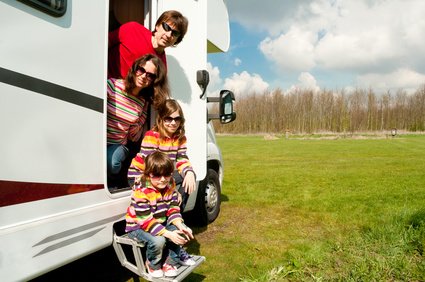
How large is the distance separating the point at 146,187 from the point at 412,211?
12.6 ft

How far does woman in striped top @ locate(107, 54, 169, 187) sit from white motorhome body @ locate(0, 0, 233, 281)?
400mm

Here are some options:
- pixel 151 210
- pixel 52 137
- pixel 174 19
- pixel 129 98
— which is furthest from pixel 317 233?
pixel 52 137

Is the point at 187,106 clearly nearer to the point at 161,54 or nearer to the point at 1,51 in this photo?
the point at 161,54

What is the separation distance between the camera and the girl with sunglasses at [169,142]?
2859 millimetres

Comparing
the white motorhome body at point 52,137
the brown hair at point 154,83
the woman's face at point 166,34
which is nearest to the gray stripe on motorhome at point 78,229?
the white motorhome body at point 52,137

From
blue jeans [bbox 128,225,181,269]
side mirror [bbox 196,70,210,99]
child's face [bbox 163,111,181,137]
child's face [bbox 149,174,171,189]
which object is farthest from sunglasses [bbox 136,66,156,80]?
blue jeans [bbox 128,225,181,269]

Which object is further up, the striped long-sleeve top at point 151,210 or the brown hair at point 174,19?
the brown hair at point 174,19

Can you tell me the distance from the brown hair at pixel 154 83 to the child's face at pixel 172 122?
134 millimetres

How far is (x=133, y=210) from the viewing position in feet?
8.48

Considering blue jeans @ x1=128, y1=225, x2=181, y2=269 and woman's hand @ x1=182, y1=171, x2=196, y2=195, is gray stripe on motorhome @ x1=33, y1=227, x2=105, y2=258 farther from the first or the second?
woman's hand @ x1=182, y1=171, x2=196, y2=195

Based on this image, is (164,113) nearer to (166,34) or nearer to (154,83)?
(154,83)

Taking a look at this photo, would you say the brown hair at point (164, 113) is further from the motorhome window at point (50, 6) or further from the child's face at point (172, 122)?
the motorhome window at point (50, 6)

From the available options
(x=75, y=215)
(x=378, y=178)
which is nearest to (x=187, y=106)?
(x=75, y=215)

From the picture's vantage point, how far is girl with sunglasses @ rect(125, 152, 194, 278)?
2.53m
